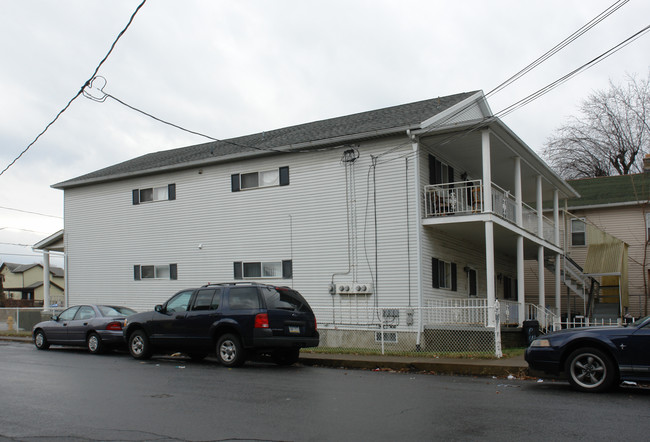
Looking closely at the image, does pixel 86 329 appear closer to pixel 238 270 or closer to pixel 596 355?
pixel 238 270

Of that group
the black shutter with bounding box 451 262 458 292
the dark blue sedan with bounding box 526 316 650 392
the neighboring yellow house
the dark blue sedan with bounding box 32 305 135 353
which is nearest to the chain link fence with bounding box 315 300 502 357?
the black shutter with bounding box 451 262 458 292

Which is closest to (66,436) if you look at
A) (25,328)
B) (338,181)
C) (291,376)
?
(291,376)

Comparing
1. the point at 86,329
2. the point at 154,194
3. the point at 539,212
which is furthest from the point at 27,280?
the point at 539,212

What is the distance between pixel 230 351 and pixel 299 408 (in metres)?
5.31

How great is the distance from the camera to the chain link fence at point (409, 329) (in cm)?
1584

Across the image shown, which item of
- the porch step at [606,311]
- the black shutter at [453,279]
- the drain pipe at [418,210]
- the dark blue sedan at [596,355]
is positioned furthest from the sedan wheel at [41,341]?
the porch step at [606,311]

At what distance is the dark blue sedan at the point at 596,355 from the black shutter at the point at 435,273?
839cm

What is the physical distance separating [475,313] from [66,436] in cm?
1209

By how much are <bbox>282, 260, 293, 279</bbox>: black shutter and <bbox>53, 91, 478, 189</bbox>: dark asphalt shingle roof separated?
356cm

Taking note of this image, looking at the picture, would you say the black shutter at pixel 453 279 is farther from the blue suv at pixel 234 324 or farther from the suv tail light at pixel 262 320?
the suv tail light at pixel 262 320

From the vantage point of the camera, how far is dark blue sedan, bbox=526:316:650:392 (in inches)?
361

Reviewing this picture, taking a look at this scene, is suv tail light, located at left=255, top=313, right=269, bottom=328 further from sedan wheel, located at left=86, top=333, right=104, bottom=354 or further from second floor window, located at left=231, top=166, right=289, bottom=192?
second floor window, located at left=231, top=166, right=289, bottom=192

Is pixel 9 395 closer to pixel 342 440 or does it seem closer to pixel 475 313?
Result: pixel 342 440

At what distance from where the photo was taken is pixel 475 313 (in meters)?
16.7
